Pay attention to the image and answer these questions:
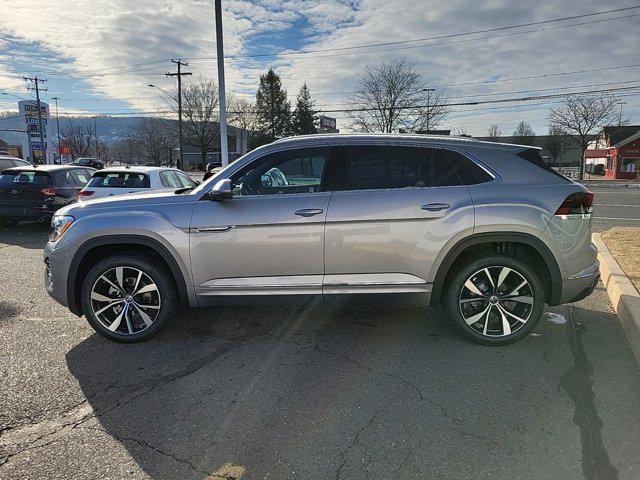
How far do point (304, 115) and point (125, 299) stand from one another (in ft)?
207

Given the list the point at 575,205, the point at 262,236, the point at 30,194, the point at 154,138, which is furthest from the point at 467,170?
the point at 154,138

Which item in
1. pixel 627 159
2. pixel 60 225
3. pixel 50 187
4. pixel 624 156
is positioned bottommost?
pixel 60 225

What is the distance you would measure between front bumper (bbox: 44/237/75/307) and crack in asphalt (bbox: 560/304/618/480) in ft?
13.5

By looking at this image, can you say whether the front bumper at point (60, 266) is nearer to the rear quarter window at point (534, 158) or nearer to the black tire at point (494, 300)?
the black tire at point (494, 300)

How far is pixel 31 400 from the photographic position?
312 centimetres

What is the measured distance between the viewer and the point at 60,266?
156 inches

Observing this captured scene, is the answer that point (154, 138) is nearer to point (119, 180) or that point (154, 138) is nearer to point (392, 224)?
point (119, 180)

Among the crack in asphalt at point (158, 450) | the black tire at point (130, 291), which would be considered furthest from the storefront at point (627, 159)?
the crack in asphalt at point (158, 450)

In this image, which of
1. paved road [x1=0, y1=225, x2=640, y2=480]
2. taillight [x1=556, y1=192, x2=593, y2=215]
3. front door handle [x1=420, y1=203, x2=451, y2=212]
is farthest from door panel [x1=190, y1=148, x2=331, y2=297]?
taillight [x1=556, y1=192, x2=593, y2=215]

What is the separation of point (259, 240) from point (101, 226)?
1.41 m

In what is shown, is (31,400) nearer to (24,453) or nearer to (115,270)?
(24,453)

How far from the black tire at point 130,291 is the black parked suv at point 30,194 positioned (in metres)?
7.10

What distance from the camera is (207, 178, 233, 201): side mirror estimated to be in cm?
371

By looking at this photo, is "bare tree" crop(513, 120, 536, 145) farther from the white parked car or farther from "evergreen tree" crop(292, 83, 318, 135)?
the white parked car
